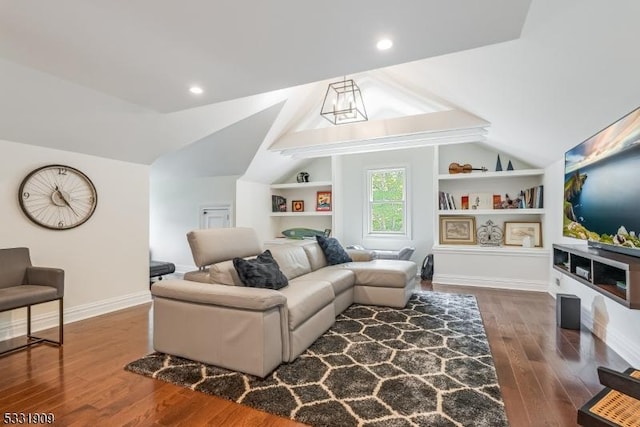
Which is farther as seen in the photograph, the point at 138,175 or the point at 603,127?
the point at 138,175

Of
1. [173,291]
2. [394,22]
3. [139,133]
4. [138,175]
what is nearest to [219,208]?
[138,175]

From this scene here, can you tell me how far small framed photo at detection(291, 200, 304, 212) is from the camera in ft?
22.6

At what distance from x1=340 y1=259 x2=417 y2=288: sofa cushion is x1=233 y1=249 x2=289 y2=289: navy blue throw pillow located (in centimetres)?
131

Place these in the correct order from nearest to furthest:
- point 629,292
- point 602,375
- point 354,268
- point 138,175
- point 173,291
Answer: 1. point 602,375
2. point 629,292
3. point 173,291
4. point 354,268
5. point 138,175

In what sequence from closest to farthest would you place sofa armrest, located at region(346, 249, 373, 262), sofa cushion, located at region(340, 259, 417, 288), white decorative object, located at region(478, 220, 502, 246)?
1. sofa cushion, located at region(340, 259, 417, 288)
2. sofa armrest, located at region(346, 249, 373, 262)
3. white decorative object, located at region(478, 220, 502, 246)

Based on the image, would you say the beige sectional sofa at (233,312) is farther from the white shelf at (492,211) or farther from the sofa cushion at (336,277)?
the white shelf at (492,211)

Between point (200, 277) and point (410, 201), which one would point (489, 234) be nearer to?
point (410, 201)

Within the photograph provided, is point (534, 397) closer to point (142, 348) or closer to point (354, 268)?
point (354, 268)

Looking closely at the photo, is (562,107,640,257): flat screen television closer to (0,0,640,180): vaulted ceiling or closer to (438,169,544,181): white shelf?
(0,0,640,180): vaulted ceiling

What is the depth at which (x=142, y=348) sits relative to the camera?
2.70m

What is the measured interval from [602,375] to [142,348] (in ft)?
10.1

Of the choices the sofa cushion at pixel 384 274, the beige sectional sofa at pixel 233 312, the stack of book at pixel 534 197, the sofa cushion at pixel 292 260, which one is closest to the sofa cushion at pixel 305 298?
the beige sectional sofa at pixel 233 312

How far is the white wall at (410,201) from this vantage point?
18.7 ft

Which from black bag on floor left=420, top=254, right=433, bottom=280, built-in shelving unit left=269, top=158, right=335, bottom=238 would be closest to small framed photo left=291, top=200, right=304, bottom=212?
built-in shelving unit left=269, top=158, right=335, bottom=238
